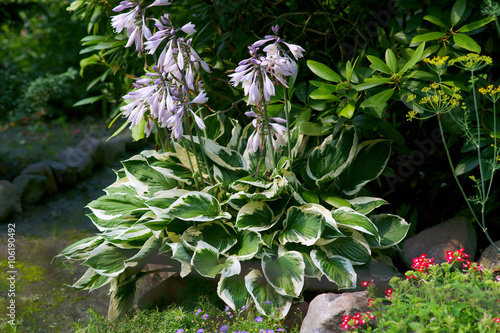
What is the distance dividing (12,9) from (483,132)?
405 cm

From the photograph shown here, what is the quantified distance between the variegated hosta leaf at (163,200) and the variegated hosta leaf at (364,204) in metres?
0.90

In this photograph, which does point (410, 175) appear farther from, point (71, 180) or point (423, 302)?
point (71, 180)

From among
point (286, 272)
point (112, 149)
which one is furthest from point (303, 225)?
point (112, 149)

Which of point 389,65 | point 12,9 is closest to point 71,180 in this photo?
point 12,9

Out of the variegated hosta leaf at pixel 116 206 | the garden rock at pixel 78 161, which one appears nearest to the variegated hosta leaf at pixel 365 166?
the variegated hosta leaf at pixel 116 206

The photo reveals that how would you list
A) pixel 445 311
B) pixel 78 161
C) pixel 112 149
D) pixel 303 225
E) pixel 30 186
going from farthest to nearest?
pixel 112 149 → pixel 78 161 → pixel 30 186 → pixel 303 225 → pixel 445 311

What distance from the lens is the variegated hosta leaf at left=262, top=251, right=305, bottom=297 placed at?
2143 mm

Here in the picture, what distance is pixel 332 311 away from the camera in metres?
1.95

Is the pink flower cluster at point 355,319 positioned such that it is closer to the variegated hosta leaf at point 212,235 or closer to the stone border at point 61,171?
Result: the variegated hosta leaf at point 212,235

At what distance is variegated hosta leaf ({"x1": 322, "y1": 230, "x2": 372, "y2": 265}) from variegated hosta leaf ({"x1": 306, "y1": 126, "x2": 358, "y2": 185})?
A: 1.18ft

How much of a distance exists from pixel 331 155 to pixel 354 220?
428 mm

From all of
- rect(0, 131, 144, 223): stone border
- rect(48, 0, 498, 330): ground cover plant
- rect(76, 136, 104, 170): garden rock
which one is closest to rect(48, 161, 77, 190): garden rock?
rect(0, 131, 144, 223): stone border

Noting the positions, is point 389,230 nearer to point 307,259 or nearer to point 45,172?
point 307,259

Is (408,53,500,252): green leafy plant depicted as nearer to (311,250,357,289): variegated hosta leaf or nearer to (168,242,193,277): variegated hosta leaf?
(311,250,357,289): variegated hosta leaf
